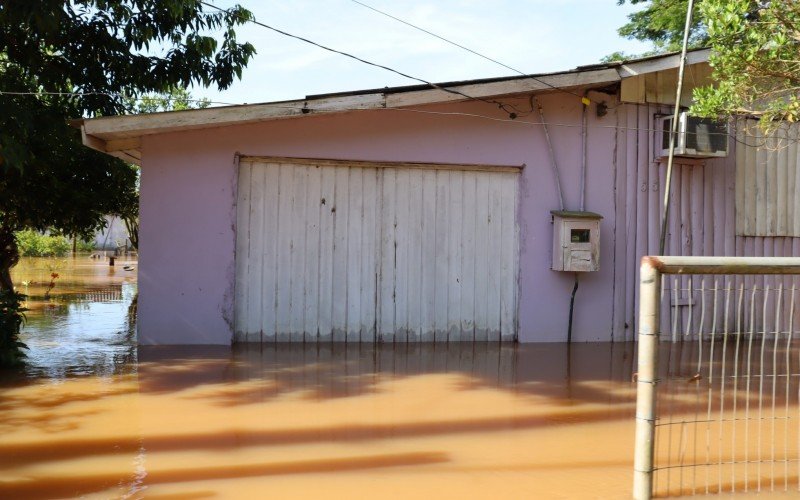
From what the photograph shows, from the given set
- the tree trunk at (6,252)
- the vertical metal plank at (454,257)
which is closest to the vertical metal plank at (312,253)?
the vertical metal plank at (454,257)

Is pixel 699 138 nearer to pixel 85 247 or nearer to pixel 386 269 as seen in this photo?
pixel 386 269

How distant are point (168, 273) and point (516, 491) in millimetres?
5723

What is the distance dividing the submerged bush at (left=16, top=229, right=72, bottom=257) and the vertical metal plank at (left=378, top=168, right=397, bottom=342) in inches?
893

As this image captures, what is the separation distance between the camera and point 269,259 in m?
9.22

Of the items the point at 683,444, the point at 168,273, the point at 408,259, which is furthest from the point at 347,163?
the point at 683,444

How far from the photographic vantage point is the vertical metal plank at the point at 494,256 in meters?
9.81

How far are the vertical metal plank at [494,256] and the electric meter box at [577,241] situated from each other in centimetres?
74

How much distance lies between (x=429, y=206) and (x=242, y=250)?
2366 mm

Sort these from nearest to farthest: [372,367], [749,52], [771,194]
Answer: [749,52] < [372,367] < [771,194]

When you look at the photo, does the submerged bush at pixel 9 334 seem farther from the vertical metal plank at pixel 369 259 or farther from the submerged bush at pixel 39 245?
the submerged bush at pixel 39 245

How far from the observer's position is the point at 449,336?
9711mm

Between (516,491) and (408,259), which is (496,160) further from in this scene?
(516,491)

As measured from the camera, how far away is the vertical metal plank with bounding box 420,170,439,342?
9.63 metres

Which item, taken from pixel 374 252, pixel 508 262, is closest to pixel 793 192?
pixel 508 262
